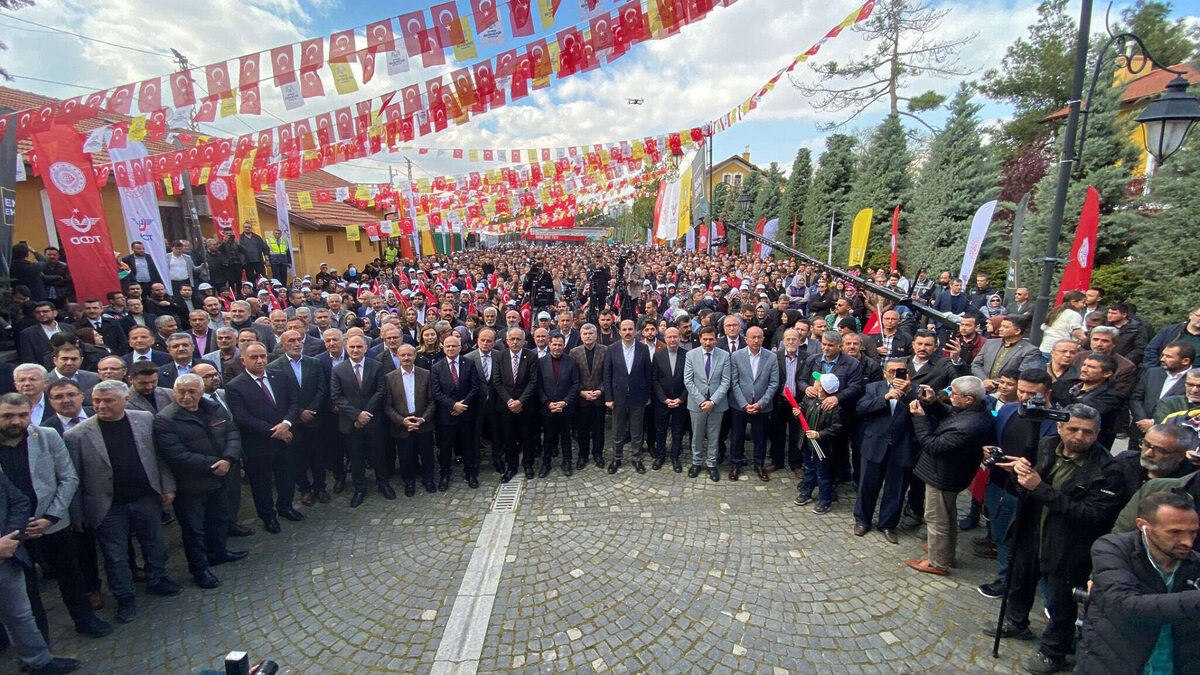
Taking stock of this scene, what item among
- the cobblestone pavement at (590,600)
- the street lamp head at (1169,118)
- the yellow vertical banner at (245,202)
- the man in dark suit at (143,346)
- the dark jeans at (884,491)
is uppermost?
the yellow vertical banner at (245,202)

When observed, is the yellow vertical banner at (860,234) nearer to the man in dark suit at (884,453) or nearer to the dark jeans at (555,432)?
the man in dark suit at (884,453)

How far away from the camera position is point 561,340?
631 centimetres

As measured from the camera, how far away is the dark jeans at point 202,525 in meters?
4.32

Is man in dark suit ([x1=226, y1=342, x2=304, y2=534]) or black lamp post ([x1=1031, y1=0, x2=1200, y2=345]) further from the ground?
black lamp post ([x1=1031, y1=0, x2=1200, y2=345])

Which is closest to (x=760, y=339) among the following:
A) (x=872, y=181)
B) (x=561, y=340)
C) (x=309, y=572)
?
(x=561, y=340)

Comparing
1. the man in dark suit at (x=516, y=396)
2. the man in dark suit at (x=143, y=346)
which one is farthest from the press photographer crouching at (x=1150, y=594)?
the man in dark suit at (x=143, y=346)

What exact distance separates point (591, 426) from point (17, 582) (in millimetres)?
5206

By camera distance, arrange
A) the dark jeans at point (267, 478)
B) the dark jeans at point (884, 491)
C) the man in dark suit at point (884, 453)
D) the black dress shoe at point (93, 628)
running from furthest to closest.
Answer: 1. the dark jeans at point (267, 478)
2. the dark jeans at point (884, 491)
3. the man in dark suit at point (884, 453)
4. the black dress shoe at point (93, 628)

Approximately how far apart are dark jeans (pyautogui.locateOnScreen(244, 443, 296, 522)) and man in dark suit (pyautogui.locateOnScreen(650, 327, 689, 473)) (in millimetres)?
4404

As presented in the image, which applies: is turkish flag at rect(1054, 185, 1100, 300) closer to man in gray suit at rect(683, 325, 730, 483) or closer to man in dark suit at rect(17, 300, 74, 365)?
man in gray suit at rect(683, 325, 730, 483)

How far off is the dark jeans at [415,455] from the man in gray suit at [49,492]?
8.77ft

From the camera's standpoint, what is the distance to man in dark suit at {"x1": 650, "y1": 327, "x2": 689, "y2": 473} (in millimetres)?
6480

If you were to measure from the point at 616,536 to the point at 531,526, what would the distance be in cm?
93

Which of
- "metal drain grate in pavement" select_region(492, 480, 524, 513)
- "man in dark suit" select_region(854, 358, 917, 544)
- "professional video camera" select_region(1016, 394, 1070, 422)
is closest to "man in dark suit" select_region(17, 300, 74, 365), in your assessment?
"metal drain grate in pavement" select_region(492, 480, 524, 513)
